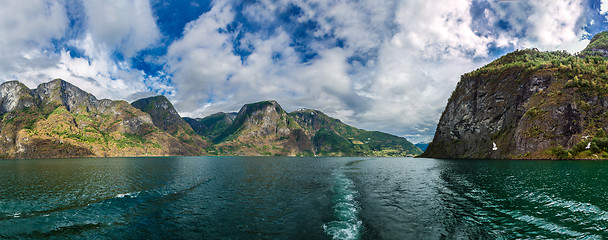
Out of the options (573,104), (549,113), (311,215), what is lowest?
(311,215)

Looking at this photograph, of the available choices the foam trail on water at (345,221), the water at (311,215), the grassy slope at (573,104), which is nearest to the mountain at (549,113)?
the grassy slope at (573,104)

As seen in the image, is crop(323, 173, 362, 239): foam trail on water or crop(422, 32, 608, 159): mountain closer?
crop(323, 173, 362, 239): foam trail on water

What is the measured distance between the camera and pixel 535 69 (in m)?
174

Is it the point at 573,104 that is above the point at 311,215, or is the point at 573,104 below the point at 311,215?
above

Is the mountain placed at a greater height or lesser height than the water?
greater

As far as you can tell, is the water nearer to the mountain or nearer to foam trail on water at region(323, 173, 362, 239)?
foam trail on water at region(323, 173, 362, 239)

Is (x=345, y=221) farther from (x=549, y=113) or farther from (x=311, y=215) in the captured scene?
(x=549, y=113)

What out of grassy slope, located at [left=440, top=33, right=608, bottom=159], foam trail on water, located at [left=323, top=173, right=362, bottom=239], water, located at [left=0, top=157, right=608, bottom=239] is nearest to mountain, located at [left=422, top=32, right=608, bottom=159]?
grassy slope, located at [left=440, top=33, right=608, bottom=159]

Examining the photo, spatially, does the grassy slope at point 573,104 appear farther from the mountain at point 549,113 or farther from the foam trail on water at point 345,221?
the foam trail on water at point 345,221

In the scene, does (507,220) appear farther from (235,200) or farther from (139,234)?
(139,234)

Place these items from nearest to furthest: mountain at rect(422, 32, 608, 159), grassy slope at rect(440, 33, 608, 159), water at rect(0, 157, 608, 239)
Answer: water at rect(0, 157, 608, 239) < grassy slope at rect(440, 33, 608, 159) < mountain at rect(422, 32, 608, 159)

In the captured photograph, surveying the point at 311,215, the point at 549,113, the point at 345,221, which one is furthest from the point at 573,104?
the point at 311,215

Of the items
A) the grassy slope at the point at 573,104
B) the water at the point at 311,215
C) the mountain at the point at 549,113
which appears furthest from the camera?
the mountain at the point at 549,113

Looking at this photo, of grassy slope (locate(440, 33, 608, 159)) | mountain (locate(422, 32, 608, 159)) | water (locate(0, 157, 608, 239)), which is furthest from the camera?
mountain (locate(422, 32, 608, 159))
